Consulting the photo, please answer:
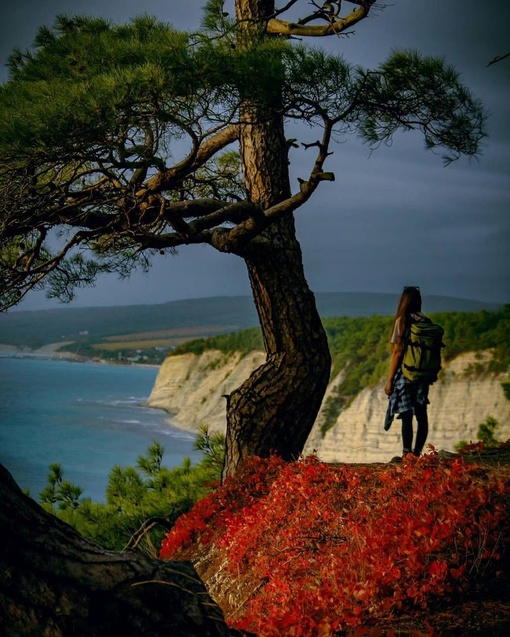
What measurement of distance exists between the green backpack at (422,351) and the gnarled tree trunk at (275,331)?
93 centimetres

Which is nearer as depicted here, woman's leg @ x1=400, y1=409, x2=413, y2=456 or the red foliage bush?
the red foliage bush

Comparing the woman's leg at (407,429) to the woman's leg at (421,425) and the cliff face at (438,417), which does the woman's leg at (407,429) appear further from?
the cliff face at (438,417)

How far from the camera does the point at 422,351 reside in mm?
5465

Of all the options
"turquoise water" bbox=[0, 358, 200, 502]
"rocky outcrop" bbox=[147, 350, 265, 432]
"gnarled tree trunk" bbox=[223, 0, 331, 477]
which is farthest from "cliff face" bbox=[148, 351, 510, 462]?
"gnarled tree trunk" bbox=[223, 0, 331, 477]

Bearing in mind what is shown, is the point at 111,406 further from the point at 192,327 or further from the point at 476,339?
the point at 476,339

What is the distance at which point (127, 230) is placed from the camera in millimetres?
5059

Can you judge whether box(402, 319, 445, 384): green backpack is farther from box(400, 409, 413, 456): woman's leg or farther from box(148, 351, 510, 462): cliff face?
box(148, 351, 510, 462): cliff face

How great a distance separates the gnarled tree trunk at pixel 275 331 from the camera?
19.8 ft

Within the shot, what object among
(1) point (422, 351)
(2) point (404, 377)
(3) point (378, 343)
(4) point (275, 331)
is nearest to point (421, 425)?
(2) point (404, 377)

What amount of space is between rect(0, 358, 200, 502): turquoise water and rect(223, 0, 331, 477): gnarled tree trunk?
7.01ft

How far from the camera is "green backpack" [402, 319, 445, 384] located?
541 centimetres

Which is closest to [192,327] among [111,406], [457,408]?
[111,406]

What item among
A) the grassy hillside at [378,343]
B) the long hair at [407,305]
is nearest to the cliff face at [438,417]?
the grassy hillside at [378,343]

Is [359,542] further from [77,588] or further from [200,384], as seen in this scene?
[200,384]
